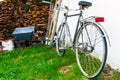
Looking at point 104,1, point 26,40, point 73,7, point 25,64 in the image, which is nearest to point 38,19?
point 26,40

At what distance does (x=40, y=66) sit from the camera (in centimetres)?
630

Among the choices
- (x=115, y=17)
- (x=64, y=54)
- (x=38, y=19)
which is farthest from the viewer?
(x=38, y=19)

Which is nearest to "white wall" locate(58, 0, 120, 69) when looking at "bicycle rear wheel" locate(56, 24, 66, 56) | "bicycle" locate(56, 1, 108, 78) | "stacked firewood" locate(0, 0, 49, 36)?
"bicycle" locate(56, 1, 108, 78)

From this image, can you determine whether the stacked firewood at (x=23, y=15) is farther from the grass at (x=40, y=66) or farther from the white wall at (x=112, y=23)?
the white wall at (x=112, y=23)

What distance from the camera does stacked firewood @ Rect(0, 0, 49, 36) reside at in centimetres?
855

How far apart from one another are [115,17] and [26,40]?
114 inches

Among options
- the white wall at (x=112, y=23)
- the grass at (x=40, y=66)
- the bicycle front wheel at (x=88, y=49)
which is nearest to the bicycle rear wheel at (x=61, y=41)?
the grass at (x=40, y=66)

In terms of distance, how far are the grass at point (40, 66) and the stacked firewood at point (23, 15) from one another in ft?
4.02

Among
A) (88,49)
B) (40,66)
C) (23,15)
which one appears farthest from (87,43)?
(23,15)

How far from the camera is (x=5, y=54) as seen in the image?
24.0 ft

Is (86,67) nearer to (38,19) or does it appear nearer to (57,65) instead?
(57,65)

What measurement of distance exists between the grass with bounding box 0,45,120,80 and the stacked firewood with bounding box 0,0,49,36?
4.02 ft

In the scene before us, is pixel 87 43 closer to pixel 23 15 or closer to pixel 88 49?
pixel 88 49

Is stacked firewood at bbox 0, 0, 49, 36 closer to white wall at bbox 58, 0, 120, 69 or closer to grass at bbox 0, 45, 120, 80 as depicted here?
grass at bbox 0, 45, 120, 80
